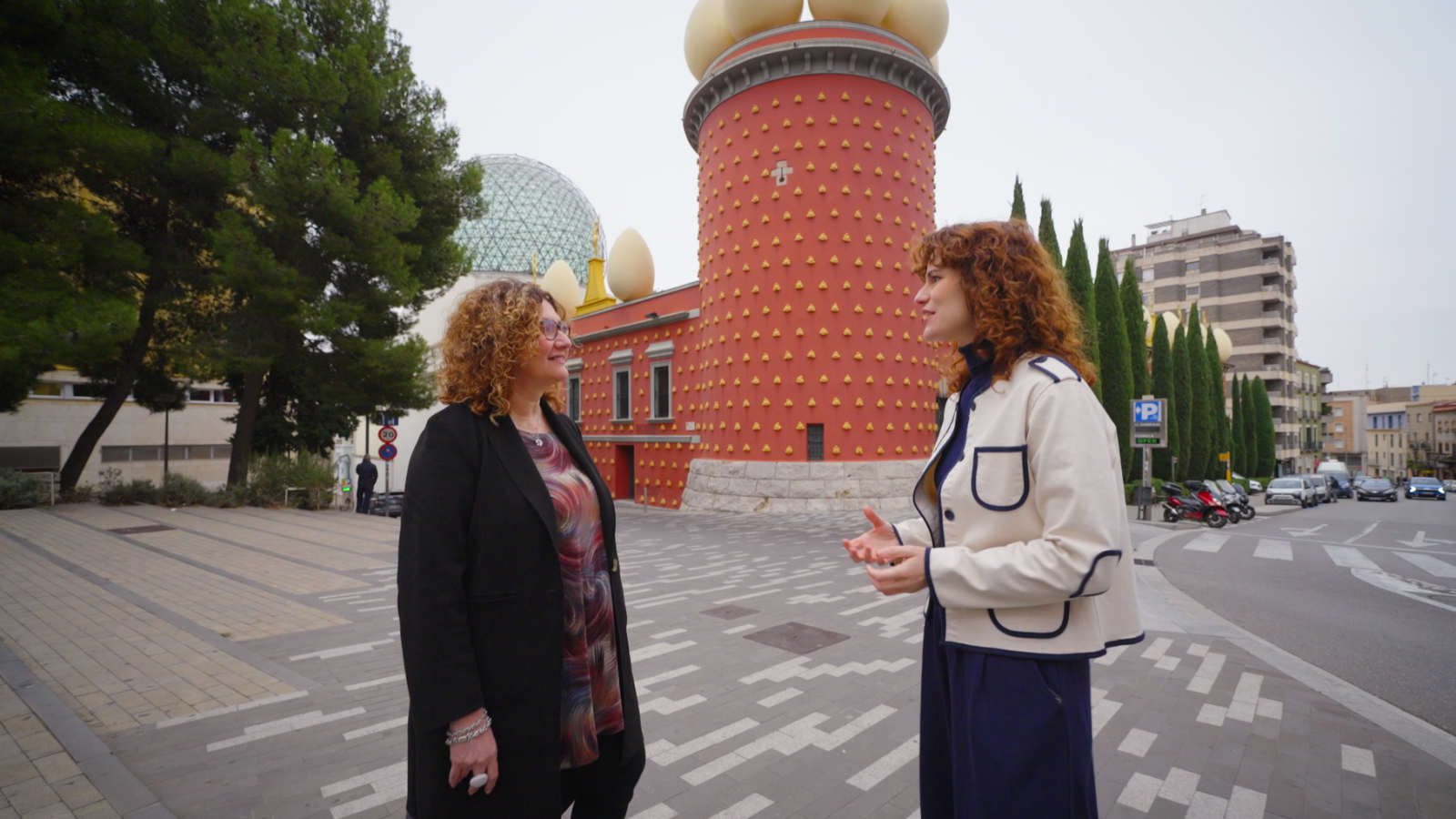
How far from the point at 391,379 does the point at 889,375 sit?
44.6ft

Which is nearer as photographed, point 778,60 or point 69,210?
point 69,210

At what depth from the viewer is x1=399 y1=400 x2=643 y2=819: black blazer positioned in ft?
6.25

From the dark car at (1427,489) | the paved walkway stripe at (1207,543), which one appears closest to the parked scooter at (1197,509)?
the paved walkway stripe at (1207,543)

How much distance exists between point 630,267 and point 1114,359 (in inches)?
834

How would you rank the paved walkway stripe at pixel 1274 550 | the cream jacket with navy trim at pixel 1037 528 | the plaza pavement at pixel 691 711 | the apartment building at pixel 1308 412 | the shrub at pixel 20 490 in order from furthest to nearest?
the apartment building at pixel 1308 412 < the shrub at pixel 20 490 < the paved walkway stripe at pixel 1274 550 < the plaza pavement at pixel 691 711 < the cream jacket with navy trim at pixel 1037 528

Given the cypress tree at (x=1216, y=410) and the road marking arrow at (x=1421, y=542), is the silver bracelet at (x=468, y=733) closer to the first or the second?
the road marking arrow at (x=1421, y=542)

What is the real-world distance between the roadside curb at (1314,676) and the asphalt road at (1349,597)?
0.99 feet

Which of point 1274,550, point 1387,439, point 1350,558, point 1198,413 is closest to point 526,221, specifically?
point 1198,413

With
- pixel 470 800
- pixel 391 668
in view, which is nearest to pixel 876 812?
pixel 470 800

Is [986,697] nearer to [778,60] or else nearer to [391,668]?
[391,668]

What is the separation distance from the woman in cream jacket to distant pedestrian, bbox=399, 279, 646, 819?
1.02 metres

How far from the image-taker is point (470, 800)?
2008mm

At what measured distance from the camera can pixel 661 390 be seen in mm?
23328

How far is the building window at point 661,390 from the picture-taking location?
23062mm
